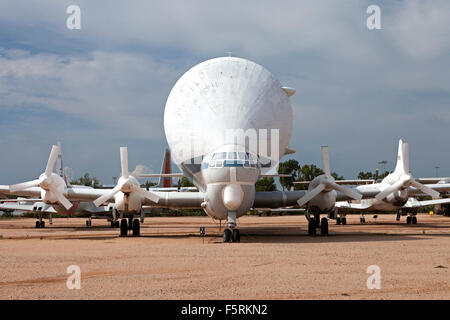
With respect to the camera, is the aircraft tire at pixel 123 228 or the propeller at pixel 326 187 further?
the aircraft tire at pixel 123 228

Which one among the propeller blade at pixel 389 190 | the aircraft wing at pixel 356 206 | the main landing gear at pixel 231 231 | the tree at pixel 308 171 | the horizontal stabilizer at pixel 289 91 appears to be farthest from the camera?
the tree at pixel 308 171

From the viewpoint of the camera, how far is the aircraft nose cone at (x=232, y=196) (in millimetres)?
17438

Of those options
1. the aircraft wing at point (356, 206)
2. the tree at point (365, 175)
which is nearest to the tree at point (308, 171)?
the tree at point (365, 175)

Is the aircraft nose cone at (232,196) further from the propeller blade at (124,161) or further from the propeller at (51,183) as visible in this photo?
the propeller at (51,183)

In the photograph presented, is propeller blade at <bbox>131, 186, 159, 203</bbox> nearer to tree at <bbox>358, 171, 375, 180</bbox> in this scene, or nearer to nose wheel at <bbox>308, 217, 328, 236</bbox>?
nose wheel at <bbox>308, 217, 328, 236</bbox>

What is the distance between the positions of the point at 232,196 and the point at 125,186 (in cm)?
615

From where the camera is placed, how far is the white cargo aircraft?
20.5 meters

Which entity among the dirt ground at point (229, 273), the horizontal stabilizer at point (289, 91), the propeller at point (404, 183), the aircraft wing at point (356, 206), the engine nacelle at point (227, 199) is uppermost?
the horizontal stabilizer at point (289, 91)

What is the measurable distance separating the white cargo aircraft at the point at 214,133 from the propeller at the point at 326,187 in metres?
0.06

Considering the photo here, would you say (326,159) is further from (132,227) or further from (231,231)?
(132,227)

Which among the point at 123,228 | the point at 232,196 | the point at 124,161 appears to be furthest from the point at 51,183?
the point at 232,196

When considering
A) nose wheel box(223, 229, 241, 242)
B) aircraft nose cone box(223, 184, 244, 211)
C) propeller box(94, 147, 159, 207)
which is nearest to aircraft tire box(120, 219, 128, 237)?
propeller box(94, 147, 159, 207)

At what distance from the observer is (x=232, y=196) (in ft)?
57.4
